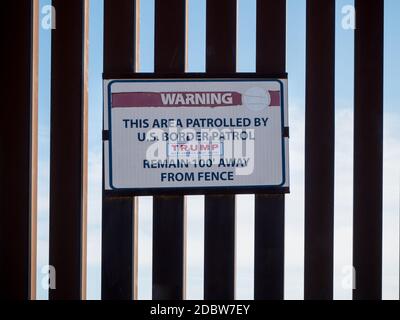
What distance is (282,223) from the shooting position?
3896 millimetres

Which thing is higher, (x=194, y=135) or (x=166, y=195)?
(x=194, y=135)

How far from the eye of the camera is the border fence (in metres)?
3.90

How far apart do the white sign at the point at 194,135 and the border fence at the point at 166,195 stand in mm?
92

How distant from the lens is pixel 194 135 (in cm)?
391

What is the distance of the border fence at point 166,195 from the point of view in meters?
3.90

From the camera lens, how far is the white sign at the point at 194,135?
389 cm

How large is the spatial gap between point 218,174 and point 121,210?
2.01ft

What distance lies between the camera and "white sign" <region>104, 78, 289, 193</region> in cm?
389

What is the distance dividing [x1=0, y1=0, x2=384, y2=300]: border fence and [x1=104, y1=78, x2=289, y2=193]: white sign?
0.09 meters

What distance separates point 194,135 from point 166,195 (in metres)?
0.39
